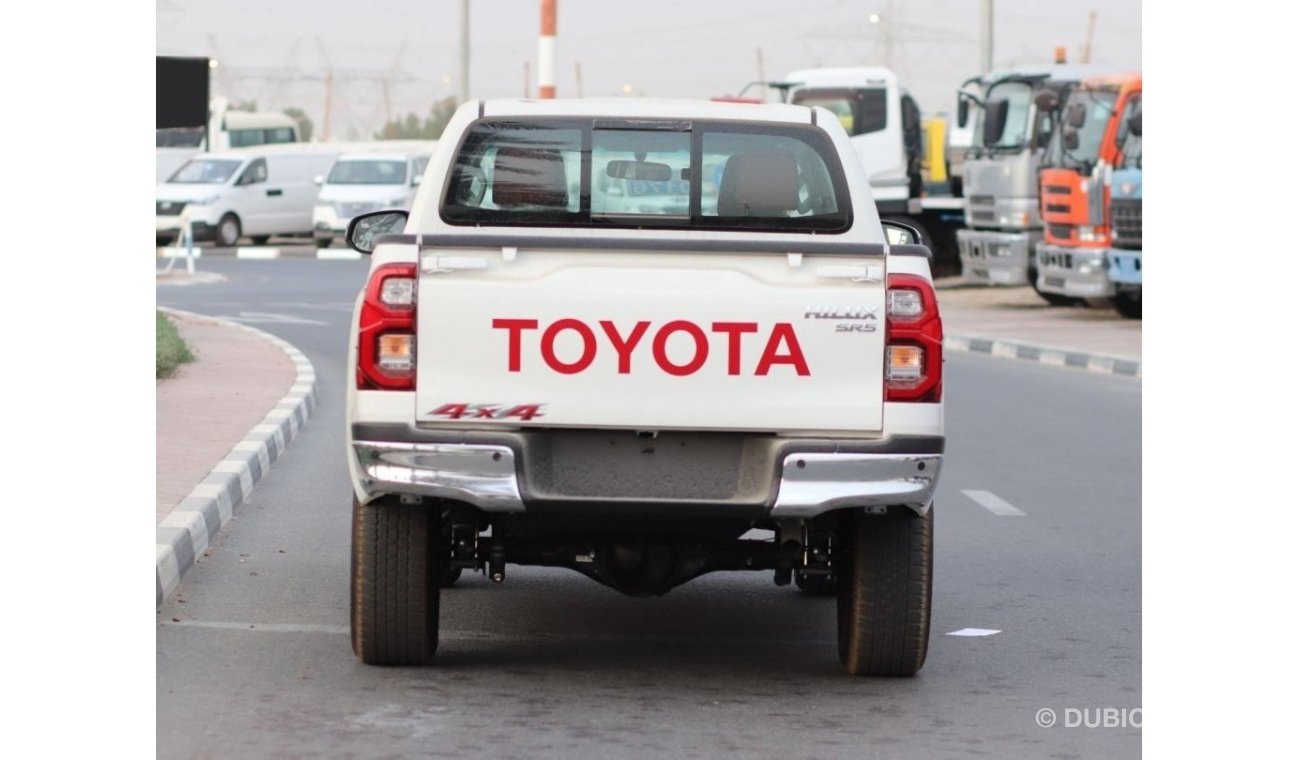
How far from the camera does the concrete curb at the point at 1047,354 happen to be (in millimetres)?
21422

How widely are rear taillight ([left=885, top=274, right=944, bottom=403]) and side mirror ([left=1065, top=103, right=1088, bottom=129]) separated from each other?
22.0 m

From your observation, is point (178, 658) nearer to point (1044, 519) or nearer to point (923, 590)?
point (923, 590)

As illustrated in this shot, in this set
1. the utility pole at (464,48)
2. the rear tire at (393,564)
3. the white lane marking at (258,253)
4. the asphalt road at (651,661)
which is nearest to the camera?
the asphalt road at (651,661)

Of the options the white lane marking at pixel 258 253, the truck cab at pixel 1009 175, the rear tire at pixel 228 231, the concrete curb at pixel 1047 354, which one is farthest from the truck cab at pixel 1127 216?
the rear tire at pixel 228 231

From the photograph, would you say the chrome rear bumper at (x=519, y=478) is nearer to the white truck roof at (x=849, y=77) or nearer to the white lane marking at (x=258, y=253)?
the white truck roof at (x=849, y=77)

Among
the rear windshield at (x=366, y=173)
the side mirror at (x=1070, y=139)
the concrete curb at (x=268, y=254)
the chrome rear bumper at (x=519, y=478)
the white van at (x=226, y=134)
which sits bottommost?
the concrete curb at (x=268, y=254)

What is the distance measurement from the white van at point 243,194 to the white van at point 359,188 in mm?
871

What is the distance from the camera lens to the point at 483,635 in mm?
7723

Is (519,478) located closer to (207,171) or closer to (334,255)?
(334,255)

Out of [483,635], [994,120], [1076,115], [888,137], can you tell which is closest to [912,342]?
[483,635]

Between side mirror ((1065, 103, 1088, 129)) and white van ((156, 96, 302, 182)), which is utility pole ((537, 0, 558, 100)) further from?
side mirror ((1065, 103, 1088, 129))

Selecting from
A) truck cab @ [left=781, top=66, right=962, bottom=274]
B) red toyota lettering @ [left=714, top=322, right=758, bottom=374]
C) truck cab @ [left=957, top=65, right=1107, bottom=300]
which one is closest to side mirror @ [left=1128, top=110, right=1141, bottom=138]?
truck cab @ [left=957, top=65, right=1107, bottom=300]

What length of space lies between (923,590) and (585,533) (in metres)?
0.99

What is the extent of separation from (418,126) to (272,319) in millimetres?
94195
